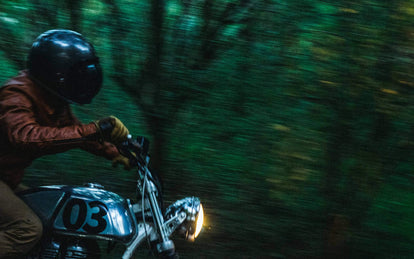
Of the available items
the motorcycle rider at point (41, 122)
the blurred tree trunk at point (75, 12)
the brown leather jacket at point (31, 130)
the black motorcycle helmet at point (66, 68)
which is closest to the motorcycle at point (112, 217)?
the motorcycle rider at point (41, 122)

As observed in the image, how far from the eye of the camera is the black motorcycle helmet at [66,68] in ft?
11.9

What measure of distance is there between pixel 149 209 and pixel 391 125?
2160 millimetres

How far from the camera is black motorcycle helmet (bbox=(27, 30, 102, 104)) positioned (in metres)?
3.62

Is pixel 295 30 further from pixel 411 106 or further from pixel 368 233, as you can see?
pixel 368 233

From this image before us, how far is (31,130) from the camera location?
3.31 meters

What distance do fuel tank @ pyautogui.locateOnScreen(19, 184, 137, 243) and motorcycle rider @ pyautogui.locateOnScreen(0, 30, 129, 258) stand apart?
94mm

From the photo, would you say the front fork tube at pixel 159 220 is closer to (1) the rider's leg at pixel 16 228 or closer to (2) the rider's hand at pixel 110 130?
(2) the rider's hand at pixel 110 130

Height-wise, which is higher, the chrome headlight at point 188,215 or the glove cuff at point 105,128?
the glove cuff at point 105,128

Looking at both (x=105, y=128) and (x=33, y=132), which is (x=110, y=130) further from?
(x=33, y=132)

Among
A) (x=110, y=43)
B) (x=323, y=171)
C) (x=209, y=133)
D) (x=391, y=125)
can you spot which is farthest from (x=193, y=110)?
(x=391, y=125)

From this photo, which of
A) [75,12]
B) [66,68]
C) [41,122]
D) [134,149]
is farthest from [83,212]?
[75,12]

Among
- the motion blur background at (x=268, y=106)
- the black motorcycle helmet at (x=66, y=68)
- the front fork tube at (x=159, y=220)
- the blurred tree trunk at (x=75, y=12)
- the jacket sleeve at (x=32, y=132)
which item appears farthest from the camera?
the blurred tree trunk at (x=75, y=12)

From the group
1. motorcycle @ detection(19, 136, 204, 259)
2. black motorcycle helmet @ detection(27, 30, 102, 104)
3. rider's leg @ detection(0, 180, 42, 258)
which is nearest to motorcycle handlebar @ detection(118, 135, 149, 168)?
motorcycle @ detection(19, 136, 204, 259)

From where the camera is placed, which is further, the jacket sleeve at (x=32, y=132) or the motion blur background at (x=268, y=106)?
the motion blur background at (x=268, y=106)
